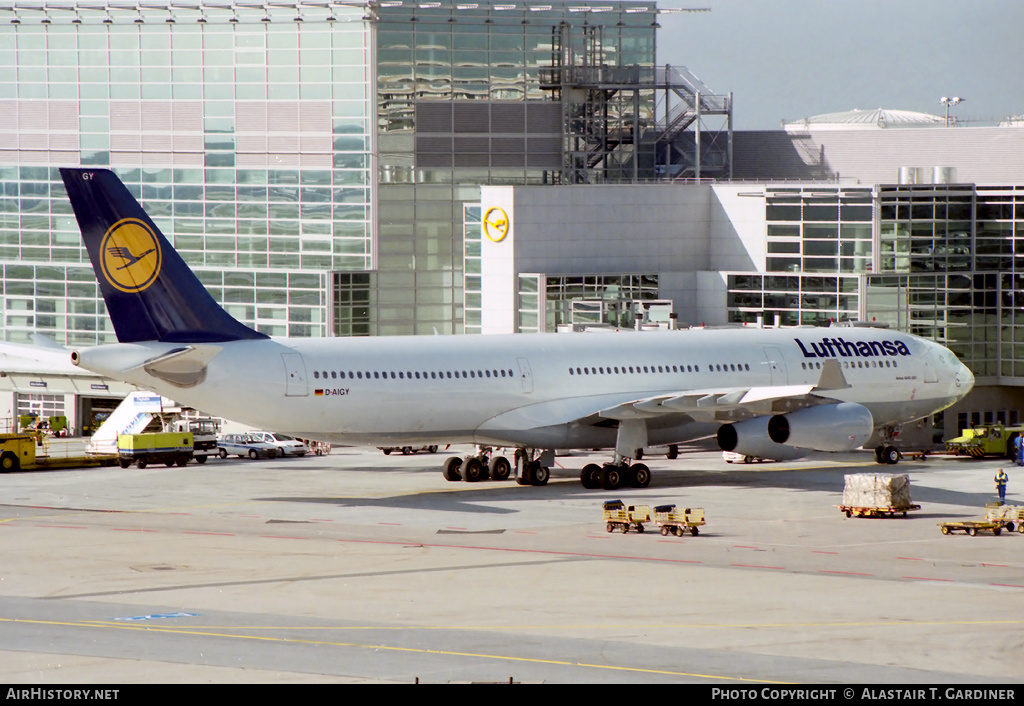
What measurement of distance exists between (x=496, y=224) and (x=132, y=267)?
3090 cm

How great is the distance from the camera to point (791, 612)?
29000 millimetres

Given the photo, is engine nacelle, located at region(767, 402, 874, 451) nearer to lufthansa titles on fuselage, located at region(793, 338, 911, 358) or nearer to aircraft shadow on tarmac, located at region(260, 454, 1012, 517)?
aircraft shadow on tarmac, located at region(260, 454, 1012, 517)

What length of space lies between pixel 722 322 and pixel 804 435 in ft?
87.9

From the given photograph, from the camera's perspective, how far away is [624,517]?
41.7m

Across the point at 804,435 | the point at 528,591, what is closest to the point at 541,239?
the point at 804,435

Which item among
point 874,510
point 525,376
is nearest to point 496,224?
point 525,376

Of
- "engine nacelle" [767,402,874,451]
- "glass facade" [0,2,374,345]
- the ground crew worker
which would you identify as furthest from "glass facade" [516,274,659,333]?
the ground crew worker

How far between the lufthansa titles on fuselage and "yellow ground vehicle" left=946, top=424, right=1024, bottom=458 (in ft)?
19.0

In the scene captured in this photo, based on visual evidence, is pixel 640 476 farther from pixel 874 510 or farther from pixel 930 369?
pixel 930 369

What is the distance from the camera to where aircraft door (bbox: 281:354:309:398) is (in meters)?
46.9

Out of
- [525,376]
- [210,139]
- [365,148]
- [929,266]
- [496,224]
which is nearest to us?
[525,376]

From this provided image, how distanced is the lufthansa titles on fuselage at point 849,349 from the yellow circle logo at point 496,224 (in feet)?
64.9

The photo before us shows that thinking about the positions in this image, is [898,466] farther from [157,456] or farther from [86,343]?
[86,343]

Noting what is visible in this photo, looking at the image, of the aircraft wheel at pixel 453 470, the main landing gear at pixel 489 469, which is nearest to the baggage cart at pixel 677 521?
the main landing gear at pixel 489 469
